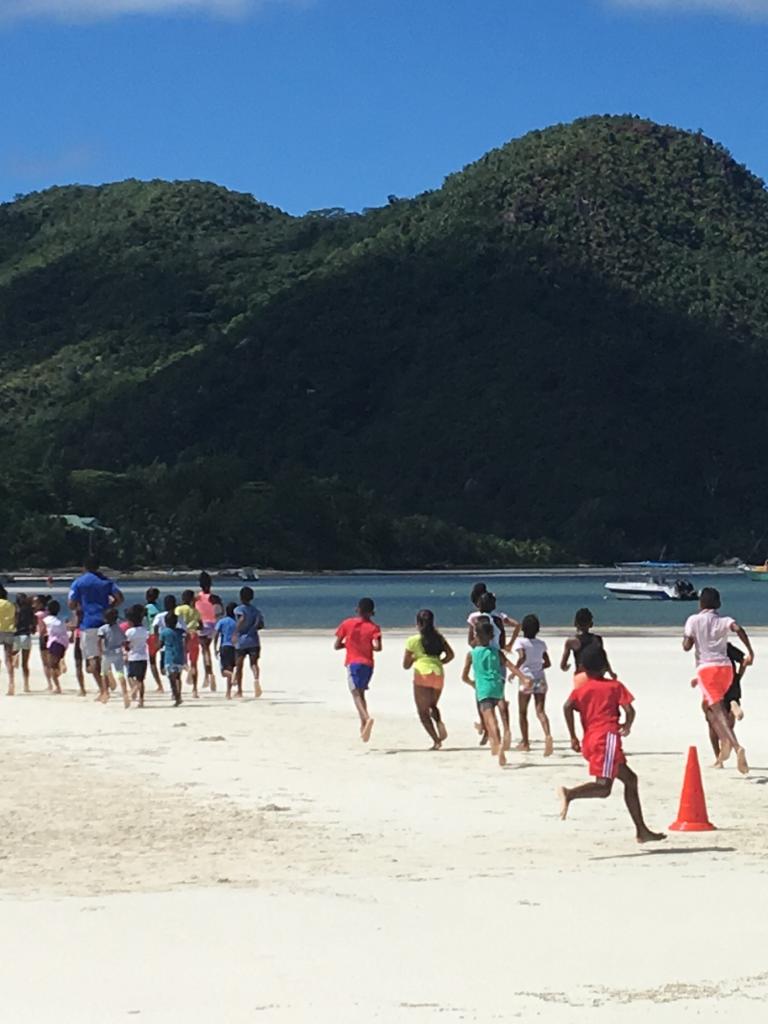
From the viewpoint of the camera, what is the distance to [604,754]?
432 inches

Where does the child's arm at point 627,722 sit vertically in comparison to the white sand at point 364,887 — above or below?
above

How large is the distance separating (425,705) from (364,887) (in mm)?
7119

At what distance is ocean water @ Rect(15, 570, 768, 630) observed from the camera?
2413 inches

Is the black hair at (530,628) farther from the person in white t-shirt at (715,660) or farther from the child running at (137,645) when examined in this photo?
the child running at (137,645)

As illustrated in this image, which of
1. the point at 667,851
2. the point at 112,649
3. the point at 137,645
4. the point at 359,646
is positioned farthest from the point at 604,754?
the point at 112,649

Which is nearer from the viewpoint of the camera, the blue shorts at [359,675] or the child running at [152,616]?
the blue shorts at [359,675]

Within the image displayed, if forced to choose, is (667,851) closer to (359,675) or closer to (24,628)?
(359,675)

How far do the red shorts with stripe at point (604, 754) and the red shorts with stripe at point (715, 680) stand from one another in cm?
370

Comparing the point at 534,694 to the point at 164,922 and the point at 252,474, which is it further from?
the point at 252,474

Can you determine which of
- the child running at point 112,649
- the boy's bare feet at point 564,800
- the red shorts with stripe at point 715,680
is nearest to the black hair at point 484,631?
the red shorts with stripe at point 715,680

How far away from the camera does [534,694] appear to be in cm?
1706

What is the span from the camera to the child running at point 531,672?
16.8 m

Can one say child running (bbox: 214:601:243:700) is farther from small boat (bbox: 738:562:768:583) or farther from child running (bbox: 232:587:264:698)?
small boat (bbox: 738:562:768:583)

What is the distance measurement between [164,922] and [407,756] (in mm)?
8143
